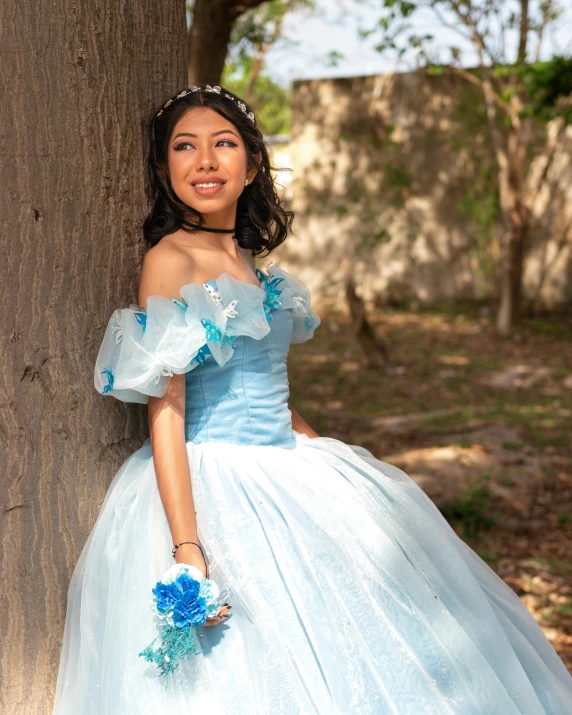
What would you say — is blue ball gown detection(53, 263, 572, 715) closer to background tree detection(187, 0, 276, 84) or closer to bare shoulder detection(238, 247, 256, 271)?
bare shoulder detection(238, 247, 256, 271)

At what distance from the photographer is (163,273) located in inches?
70.2

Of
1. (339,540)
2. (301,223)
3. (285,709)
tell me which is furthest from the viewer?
(301,223)

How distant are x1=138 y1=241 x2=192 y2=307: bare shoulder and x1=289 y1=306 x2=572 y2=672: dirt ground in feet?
6.69

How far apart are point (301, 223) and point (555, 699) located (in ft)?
31.2

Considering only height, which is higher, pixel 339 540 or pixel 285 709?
pixel 339 540

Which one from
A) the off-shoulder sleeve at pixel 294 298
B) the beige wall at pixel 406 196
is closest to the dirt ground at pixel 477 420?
the beige wall at pixel 406 196

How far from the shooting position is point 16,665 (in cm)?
180

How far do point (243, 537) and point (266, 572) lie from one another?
0.09 meters

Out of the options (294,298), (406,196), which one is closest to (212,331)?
(294,298)

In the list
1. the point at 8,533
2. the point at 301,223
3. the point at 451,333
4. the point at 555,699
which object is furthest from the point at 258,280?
the point at 301,223

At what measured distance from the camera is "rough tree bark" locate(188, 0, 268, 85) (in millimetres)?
5289

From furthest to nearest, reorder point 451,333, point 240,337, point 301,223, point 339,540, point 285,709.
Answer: point 301,223, point 451,333, point 240,337, point 339,540, point 285,709

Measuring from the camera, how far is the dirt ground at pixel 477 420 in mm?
3820

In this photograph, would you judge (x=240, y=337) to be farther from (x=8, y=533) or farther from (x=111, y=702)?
(x=111, y=702)
